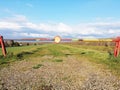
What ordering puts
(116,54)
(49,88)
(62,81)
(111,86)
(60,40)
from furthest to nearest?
(60,40)
(116,54)
(62,81)
(111,86)
(49,88)

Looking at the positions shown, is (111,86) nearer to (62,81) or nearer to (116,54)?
(62,81)

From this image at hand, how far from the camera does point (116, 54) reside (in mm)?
23750

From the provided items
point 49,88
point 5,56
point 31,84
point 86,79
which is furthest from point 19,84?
point 5,56

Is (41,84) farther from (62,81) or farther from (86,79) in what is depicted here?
(86,79)

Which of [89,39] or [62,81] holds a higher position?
[89,39]

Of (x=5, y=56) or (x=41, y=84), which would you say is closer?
(x=41, y=84)

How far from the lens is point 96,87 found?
11.0 meters

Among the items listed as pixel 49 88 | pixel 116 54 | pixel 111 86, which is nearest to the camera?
pixel 49 88

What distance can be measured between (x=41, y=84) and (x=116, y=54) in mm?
14038

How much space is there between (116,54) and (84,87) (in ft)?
44.7

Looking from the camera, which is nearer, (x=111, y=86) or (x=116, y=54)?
(x=111, y=86)

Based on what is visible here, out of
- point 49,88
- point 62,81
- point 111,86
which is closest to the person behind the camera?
point 49,88

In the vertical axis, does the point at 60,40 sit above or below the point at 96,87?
above

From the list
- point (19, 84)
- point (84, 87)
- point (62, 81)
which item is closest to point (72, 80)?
point (62, 81)
